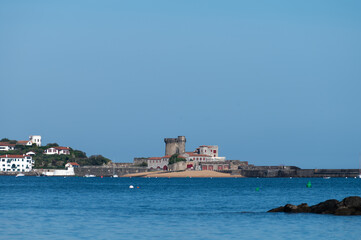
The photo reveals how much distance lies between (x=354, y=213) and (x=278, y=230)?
35.3ft

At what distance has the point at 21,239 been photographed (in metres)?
37.6

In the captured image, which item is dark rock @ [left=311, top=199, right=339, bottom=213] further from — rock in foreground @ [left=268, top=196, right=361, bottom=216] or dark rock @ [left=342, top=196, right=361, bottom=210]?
dark rock @ [left=342, top=196, right=361, bottom=210]

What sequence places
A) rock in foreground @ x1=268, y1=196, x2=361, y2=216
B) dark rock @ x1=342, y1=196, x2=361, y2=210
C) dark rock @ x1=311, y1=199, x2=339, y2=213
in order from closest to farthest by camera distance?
rock in foreground @ x1=268, y1=196, x2=361, y2=216
dark rock @ x1=342, y1=196, x2=361, y2=210
dark rock @ x1=311, y1=199, x2=339, y2=213

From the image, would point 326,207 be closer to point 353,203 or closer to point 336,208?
point 336,208

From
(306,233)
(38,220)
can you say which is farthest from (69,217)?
(306,233)

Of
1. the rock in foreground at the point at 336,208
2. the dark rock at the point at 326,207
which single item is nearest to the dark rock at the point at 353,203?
the rock in foreground at the point at 336,208

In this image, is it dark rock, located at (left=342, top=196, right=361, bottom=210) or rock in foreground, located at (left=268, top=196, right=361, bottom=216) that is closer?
rock in foreground, located at (left=268, top=196, right=361, bottom=216)

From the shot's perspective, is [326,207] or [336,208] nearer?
[336,208]

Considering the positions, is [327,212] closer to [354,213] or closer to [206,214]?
[354,213]

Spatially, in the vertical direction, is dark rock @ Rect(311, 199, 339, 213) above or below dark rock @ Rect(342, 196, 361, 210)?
below

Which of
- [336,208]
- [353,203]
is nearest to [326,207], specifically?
[336,208]

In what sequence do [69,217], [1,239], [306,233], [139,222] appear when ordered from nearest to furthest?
[1,239] < [306,233] < [139,222] < [69,217]

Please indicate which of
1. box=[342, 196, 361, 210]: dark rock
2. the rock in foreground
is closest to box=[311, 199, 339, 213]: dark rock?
the rock in foreground

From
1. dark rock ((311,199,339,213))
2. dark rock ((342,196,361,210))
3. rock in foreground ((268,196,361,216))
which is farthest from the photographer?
dark rock ((311,199,339,213))
